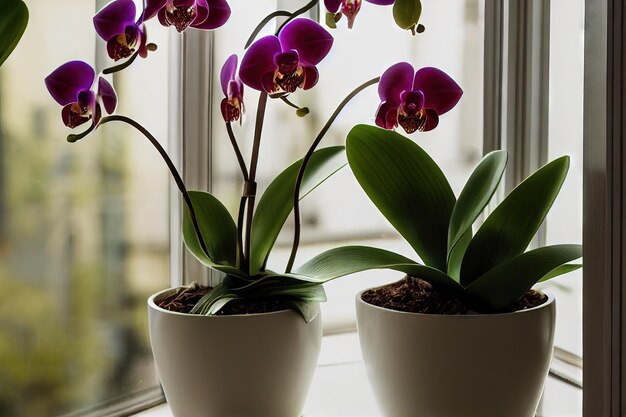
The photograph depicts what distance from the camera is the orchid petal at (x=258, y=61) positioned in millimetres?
710

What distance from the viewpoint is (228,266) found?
2.64 ft

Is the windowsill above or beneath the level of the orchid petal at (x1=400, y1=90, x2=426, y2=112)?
beneath

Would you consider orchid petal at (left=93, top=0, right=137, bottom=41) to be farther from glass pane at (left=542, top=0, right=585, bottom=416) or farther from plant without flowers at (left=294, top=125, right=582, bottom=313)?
glass pane at (left=542, top=0, right=585, bottom=416)

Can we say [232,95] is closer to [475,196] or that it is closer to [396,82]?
[396,82]

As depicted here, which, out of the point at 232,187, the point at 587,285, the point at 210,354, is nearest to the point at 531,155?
the point at 587,285

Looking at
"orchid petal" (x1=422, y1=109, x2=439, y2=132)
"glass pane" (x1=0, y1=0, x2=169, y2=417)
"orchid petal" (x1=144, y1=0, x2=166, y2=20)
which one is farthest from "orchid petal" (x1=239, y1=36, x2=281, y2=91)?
"glass pane" (x1=0, y1=0, x2=169, y2=417)

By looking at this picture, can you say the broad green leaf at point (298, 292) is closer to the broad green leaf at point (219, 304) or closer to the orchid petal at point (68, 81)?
the broad green leaf at point (219, 304)

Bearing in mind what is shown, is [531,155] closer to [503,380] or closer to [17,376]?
[503,380]

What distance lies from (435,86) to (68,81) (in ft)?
1.49

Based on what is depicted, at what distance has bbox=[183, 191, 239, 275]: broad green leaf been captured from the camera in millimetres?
870

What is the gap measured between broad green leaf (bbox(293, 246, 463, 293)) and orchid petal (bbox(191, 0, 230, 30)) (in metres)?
0.34

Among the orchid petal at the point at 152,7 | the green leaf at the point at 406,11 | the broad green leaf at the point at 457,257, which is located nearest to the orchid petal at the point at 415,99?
the green leaf at the point at 406,11

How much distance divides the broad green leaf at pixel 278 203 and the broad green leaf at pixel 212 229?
38 millimetres

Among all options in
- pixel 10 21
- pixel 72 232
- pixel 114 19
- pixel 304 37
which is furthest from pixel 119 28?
pixel 72 232
